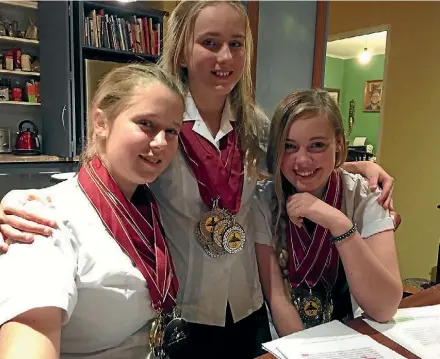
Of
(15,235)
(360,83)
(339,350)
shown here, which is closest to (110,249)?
(15,235)

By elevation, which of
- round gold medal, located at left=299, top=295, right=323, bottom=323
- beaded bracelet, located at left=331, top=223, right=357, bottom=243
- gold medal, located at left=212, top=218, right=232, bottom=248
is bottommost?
round gold medal, located at left=299, top=295, right=323, bottom=323

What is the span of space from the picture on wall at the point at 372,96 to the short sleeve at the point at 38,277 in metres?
7.34

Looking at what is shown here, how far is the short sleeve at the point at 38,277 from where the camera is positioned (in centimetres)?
68

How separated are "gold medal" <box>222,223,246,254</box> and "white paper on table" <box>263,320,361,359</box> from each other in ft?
1.04

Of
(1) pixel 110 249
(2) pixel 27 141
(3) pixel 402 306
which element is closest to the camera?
(1) pixel 110 249

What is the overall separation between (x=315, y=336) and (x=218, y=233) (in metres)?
0.38

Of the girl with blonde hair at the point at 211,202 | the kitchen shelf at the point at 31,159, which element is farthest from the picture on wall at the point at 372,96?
the girl with blonde hair at the point at 211,202

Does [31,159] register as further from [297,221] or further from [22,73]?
[297,221]

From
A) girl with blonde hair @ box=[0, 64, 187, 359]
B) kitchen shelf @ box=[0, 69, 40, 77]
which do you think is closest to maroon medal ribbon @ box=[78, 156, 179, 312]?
girl with blonde hair @ box=[0, 64, 187, 359]

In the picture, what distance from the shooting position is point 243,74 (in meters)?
1.41

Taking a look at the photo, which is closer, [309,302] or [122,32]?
[309,302]

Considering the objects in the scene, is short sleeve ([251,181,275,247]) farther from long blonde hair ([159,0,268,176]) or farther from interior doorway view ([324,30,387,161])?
interior doorway view ([324,30,387,161])

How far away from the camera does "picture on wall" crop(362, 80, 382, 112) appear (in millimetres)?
7418

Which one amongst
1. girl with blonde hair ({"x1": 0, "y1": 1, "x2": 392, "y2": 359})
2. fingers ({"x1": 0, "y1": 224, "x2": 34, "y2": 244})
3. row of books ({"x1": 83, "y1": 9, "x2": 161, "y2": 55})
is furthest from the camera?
row of books ({"x1": 83, "y1": 9, "x2": 161, "y2": 55})
